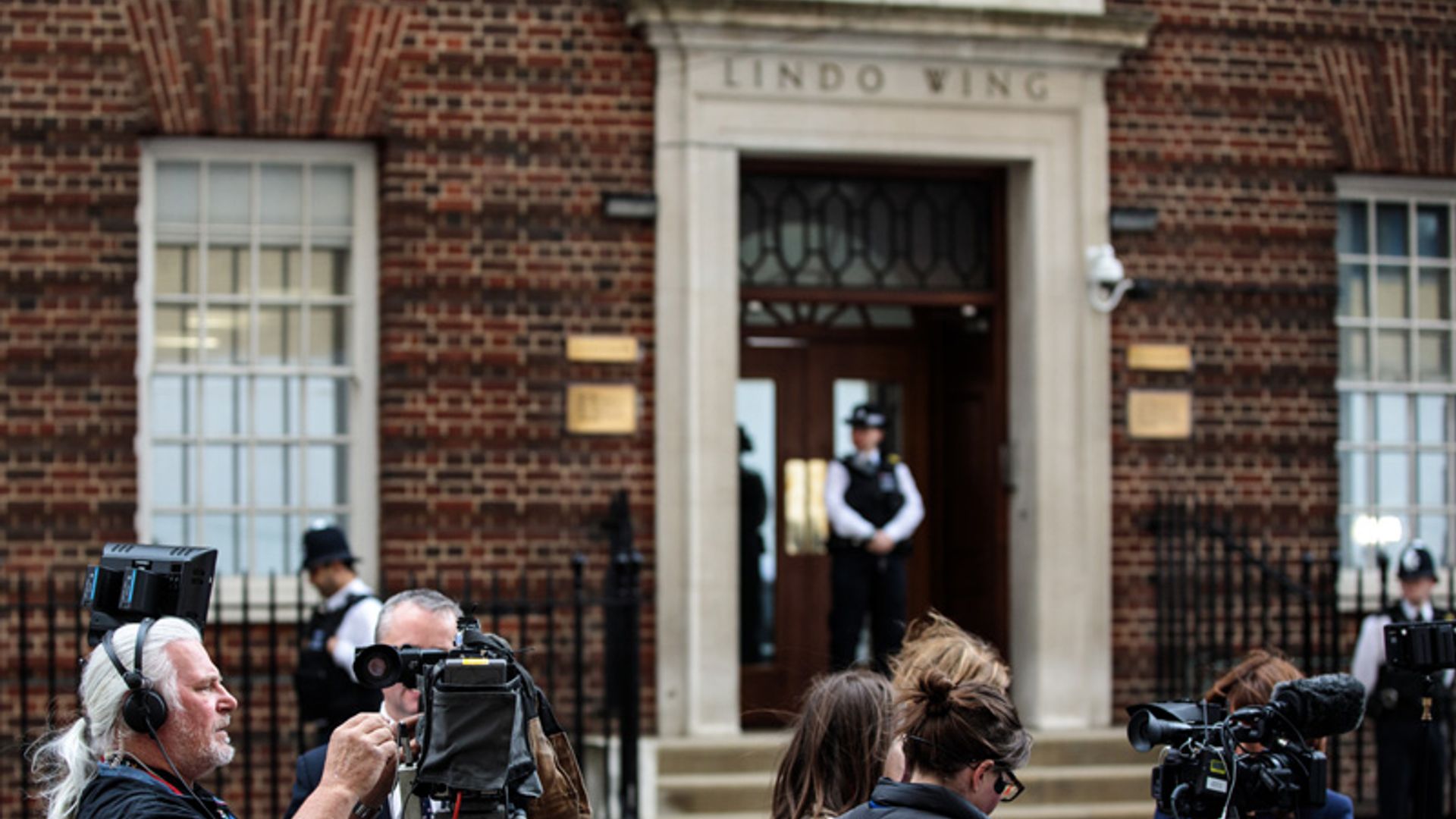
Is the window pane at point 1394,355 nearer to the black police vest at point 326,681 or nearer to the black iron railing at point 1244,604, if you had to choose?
the black iron railing at point 1244,604

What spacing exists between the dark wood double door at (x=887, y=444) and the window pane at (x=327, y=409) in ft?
8.25

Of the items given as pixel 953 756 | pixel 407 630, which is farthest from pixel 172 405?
pixel 953 756

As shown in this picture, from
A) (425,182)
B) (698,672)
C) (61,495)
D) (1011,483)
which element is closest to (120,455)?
(61,495)

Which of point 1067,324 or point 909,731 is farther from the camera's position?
point 1067,324

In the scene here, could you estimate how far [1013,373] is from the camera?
12133 mm

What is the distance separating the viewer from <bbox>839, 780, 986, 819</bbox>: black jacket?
393cm

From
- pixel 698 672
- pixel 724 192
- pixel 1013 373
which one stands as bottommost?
pixel 698 672

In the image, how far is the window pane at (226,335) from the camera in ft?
37.0

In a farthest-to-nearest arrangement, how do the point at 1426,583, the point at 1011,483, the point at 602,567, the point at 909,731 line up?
the point at 1011,483 < the point at 602,567 < the point at 1426,583 < the point at 909,731

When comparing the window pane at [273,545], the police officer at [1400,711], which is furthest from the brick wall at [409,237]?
the police officer at [1400,711]

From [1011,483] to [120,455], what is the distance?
5.21 metres

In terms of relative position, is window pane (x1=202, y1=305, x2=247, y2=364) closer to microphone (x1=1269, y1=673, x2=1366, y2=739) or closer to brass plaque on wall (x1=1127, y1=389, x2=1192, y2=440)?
brass plaque on wall (x1=1127, y1=389, x2=1192, y2=440)

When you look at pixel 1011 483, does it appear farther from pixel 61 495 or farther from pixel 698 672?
pixel 61 495

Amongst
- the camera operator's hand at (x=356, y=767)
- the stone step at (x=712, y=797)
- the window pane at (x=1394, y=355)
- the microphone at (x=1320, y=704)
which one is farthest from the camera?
the window pane at (x=1394, y=355)
